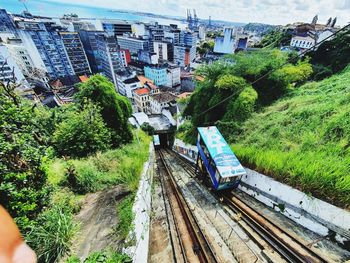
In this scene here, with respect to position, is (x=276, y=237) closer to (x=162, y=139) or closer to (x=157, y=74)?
(x=162, y=139)

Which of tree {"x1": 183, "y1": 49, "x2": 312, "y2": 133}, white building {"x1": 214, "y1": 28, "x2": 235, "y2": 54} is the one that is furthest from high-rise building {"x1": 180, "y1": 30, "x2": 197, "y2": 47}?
tree {"x1": 183, "y1": 49, "x2": 312, "y2": 133}

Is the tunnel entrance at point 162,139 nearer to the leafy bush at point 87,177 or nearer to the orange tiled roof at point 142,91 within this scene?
the orange tiled roof at point 142,91

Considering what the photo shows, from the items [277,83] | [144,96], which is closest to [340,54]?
[277,83]

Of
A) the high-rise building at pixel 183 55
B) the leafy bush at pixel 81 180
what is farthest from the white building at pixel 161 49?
the leafy bush at pixel 81 180

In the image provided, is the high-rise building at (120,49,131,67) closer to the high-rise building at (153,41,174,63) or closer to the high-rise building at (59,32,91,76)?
the high-rise building at (153,41,174,63)

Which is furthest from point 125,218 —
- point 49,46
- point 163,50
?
point 163,50
